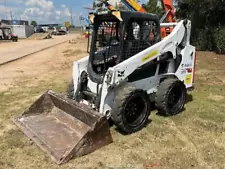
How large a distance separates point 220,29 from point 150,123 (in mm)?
12295

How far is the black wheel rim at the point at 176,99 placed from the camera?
5492 millimetres

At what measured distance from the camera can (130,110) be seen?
4758mm

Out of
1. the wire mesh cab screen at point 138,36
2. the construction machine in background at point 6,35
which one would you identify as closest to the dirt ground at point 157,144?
the wire mesh cab screen at point 138,36

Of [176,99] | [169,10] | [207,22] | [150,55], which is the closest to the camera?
[150,55]

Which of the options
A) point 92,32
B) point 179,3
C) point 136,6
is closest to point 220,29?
point 179,3

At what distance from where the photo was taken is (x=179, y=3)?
1912 centimetres

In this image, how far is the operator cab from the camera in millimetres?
4840

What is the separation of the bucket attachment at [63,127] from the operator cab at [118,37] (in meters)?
0.75

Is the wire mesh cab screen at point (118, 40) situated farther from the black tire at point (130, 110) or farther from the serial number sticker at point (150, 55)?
the black tire at point (130, 110)

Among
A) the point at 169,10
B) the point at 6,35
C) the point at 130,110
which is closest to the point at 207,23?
the point at 169,10

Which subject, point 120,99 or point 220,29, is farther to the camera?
point 220,29

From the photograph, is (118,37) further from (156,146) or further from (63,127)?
(156,146)

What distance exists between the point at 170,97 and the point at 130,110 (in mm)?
1061

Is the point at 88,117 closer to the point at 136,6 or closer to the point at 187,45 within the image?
the point at 187,45
